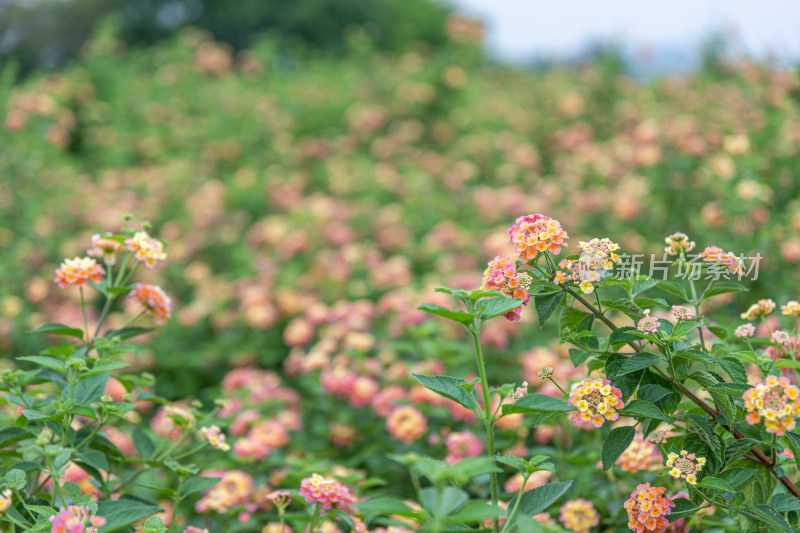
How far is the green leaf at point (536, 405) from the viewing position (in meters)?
0.91

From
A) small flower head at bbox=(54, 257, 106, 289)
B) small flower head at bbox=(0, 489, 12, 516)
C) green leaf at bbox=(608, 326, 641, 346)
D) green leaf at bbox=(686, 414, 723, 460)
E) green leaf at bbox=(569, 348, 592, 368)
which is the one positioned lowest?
small flower head at bbox=(0, 489, 12, 516)

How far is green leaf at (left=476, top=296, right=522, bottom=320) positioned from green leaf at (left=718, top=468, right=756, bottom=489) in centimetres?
42

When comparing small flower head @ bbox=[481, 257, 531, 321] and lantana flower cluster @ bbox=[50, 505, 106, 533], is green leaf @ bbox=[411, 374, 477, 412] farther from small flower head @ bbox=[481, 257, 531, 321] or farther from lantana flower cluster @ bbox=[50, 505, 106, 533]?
lantana flower cluster @ bbox=[50, 505, 106, 533]

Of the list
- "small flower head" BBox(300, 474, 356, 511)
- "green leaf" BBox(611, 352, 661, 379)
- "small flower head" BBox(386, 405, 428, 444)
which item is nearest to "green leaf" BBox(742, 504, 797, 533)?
"green leaf" BBox(611, 352, 661, 379)

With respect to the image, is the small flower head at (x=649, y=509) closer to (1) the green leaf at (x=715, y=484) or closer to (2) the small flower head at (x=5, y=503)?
(1) the green leaf at (x=715, y=484)

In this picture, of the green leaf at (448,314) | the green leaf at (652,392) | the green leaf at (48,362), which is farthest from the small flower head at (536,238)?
the green leaf at (48,362)

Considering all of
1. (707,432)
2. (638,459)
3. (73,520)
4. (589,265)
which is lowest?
(638,459)

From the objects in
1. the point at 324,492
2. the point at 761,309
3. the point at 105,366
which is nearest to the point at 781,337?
the point at 761,309

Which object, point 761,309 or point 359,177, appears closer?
point 761,309

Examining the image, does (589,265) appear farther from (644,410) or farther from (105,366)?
(105,366)

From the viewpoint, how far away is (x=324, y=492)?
1125 millimetres

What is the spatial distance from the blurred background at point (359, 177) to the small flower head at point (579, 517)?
0.73 m

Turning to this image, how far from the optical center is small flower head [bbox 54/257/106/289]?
1.30 m

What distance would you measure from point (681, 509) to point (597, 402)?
0.22 m
